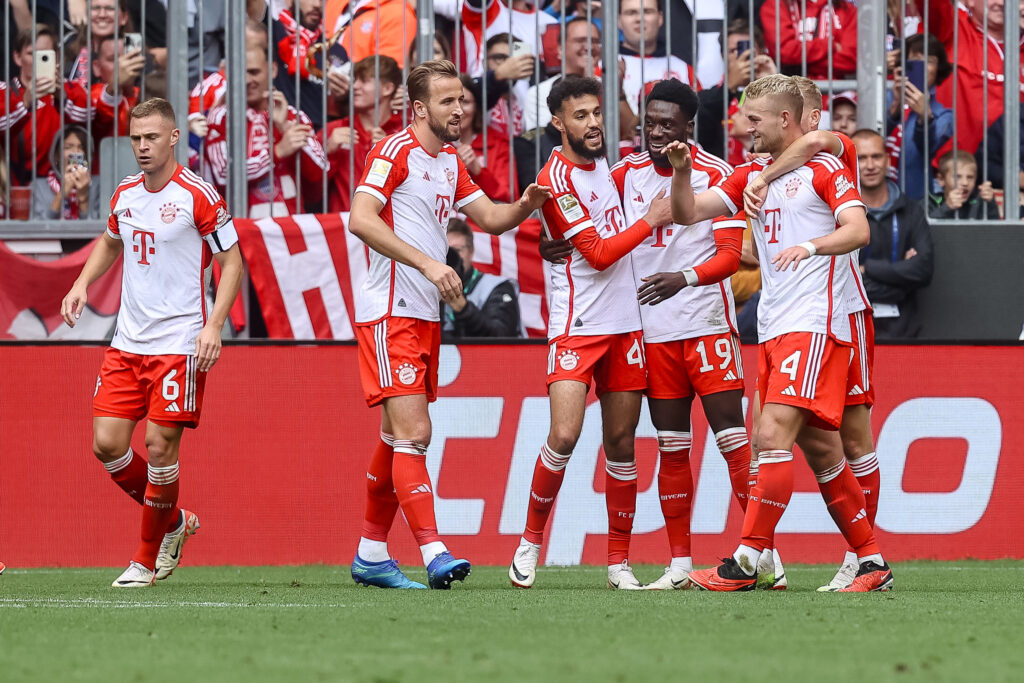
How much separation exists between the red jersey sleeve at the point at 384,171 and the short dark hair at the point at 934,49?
4.48m

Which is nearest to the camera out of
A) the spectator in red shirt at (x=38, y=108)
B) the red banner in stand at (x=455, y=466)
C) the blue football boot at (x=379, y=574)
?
the blue football boot at (x=379, y=574)

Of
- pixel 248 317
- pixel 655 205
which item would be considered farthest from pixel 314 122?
pixel 655 205

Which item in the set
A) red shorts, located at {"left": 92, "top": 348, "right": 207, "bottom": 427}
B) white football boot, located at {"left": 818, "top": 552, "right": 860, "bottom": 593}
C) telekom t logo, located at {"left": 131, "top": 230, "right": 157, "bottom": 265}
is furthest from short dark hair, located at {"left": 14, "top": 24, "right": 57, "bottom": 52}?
white football boot, located at {"left": 818, "top": 552, "right": 860, "bottom": 593}

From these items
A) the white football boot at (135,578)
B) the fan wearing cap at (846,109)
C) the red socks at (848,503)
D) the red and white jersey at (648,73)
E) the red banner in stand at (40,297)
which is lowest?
the white football boot at (135,578)

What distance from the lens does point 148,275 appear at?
271 inches

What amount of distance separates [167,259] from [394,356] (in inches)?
48.4

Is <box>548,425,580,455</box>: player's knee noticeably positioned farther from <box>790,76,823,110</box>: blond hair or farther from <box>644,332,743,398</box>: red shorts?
<box>790,76,823,110</box>: blond hair

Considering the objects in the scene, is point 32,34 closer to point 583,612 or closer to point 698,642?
point 583,612

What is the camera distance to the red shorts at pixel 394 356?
6402 millimetres

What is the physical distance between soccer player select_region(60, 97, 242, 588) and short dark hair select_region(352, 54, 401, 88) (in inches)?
112

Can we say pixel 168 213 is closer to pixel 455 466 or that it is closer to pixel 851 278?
pixel 455 466

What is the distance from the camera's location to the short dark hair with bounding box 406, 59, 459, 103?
21.6 feet

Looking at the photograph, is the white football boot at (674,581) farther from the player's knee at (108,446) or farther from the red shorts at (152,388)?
the player's knee at (108,446)

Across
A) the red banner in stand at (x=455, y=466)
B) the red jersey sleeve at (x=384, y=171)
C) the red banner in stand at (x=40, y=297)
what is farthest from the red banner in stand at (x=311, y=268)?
the red jersey sleeve at (x=384, y=171)
